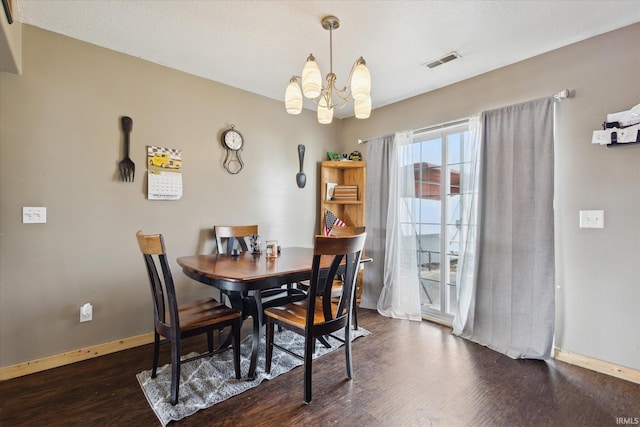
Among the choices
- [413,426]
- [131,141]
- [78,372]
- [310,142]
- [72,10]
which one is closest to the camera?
[413,426]

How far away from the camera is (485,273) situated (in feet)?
8.74

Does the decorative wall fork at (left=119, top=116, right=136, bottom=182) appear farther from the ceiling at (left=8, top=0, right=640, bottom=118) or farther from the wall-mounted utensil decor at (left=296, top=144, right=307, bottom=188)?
the wall-mounted utensil decor at (left=296, top=144, right=307, bottom=188)

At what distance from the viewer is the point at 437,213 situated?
3.21m

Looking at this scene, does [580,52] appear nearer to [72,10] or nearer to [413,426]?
[413,426]

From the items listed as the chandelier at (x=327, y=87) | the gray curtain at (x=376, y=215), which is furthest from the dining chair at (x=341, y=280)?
the chandelier at (x=327, y=87)

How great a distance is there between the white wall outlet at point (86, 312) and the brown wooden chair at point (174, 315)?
787 mm

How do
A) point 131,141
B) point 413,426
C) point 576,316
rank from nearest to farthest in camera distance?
point 413,426 < point 576,316 < point 131,141

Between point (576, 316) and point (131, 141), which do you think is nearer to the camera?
point (576, 316)

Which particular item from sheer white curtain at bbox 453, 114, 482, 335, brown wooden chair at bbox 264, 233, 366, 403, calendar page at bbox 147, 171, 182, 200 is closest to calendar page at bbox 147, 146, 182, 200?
calendar page at bbox 147, 171, 182, 200

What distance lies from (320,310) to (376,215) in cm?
177

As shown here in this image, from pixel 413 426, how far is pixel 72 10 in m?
3.30

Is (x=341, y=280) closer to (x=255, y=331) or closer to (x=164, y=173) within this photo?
(x=255, y=331)

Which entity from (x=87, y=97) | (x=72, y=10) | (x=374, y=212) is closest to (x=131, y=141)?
(x=87, y=97)

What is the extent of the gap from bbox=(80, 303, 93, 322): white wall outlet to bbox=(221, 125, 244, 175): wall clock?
166cm
